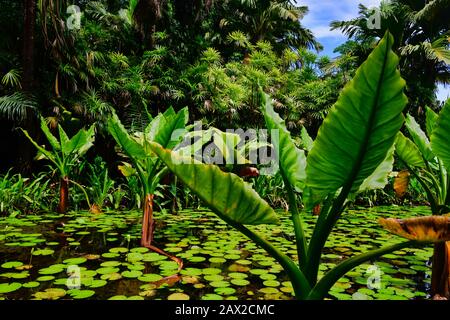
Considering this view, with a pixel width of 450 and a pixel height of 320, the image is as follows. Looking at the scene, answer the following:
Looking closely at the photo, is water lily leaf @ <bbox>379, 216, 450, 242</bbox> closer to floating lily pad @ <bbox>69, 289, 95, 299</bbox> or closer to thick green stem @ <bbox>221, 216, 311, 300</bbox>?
thick green stem @ <bbox>221, 216, 311, 300</bbox>

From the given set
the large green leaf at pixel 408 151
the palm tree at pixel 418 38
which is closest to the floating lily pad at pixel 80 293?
the large green leaf at pixel 408 151

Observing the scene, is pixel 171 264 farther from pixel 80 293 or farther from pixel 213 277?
pixel 80 293

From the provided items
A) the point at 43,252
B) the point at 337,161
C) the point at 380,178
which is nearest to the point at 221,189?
the point at 337,161

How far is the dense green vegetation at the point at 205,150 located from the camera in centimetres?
100

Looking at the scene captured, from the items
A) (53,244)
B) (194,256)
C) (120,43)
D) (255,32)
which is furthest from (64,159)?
(255,32)

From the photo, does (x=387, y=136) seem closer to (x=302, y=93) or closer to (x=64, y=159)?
(x=64, y=159)

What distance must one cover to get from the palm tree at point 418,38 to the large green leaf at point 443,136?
971 centimetres

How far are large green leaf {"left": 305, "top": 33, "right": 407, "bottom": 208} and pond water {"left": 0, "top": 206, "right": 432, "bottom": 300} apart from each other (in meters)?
0.88

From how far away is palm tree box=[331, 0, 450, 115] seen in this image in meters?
10.1

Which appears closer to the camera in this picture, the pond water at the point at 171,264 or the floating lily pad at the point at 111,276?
the pond water at the point at 171,264

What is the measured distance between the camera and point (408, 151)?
193cm

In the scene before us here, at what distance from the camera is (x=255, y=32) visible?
12.5 m

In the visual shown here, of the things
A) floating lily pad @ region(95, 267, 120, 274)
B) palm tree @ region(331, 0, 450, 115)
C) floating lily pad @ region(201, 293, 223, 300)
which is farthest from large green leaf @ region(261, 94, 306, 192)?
palm tree @ region(331, 0, 450, 115)

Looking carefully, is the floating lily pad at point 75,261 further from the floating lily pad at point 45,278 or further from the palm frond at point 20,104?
the palm frond at point 20,104
